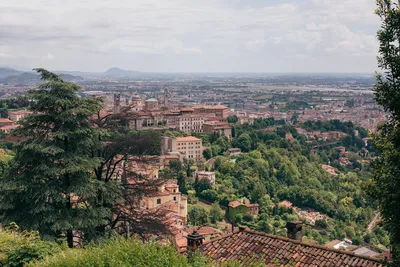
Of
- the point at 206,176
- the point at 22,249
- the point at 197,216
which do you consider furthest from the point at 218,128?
the point at 22,249

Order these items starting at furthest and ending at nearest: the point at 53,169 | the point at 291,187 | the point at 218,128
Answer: the point at 218,128, the point at 291,187, the point at 53,169

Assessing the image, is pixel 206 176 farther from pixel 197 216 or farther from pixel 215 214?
pixel 197 216

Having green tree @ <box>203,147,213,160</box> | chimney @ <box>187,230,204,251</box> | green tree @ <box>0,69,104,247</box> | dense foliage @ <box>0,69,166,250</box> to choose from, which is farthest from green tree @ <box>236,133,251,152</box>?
chimney @ <box>187,230,204,251</box>

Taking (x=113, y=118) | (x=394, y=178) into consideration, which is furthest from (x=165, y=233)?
(x=394, y=178)

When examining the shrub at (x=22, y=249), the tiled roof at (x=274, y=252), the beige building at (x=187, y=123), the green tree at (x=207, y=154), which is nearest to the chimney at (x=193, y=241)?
the tiled roof at (x=274, y=252)

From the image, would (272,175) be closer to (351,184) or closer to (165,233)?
(351,184)
